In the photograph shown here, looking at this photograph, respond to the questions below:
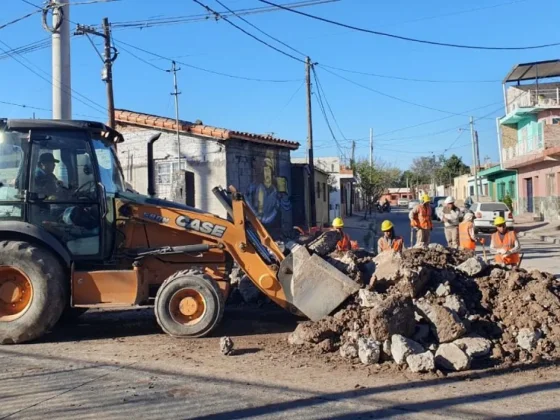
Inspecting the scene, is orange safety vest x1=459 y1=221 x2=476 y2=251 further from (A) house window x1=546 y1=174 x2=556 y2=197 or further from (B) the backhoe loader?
(A) house window x1=546 y1=174 x2=556 y2=197

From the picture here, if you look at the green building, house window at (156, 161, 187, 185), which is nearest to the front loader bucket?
house window at (156, 161, 187, 185)

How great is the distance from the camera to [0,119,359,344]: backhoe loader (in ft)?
24.8

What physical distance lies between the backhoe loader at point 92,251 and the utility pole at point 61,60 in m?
6.93

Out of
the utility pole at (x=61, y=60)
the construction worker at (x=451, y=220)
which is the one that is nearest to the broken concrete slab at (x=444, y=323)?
the construction worker at (x=451, y=220)

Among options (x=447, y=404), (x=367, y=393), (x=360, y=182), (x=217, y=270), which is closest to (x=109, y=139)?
(x=217, y=270)

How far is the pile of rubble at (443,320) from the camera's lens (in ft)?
21.5

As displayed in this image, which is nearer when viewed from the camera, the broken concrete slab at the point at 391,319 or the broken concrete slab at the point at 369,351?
the broken concrete slab at the point at 369,351

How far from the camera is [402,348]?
6367mm

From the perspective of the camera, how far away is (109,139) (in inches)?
332

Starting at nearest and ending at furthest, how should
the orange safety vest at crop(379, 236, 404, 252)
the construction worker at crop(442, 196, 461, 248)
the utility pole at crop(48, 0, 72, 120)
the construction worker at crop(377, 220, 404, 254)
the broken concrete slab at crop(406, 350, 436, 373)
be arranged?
the broken concrete slab at crop(406, 350, 436, 373), the orange safety vest at crop(379, 236, 404, 252), the construction worker at crop(377, 220, 404, 254), the utility pole at crop(48, 0, 72, 120), the construction worker at crop(442, 196, 461, 248)

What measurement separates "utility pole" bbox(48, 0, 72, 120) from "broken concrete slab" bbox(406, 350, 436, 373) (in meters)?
10.7

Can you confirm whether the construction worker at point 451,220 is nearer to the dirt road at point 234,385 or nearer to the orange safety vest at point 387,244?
the orange safety vest at point 387,244

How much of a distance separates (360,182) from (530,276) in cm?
4543

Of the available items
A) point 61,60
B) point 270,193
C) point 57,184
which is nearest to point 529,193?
point 270,193
